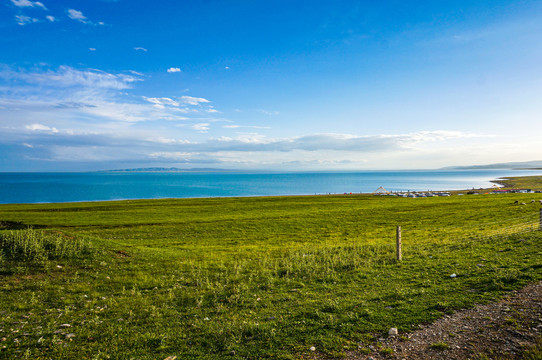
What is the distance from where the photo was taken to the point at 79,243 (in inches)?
728

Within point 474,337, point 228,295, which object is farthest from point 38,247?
point 474,337

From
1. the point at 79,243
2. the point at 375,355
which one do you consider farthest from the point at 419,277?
the point at 79,243

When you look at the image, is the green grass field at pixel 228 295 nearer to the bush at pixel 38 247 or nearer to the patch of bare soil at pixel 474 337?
the bush at pixel 38 247

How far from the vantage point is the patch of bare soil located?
695 cm

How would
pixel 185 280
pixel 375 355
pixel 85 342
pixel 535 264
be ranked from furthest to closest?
pixel 185 280 < pixel 535 264 < pixel 85 342 < pixel 375 355

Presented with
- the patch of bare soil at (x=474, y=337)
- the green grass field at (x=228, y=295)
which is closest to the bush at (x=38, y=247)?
the green grass field at (x=228, y=295)

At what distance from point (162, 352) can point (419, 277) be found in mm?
12184

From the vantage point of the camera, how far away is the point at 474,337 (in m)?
7.61

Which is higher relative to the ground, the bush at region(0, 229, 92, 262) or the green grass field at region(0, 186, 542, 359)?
the bush at region(0, 229, 92, 262)

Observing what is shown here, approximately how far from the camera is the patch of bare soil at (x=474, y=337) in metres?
6.95

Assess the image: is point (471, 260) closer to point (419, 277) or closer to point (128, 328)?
point (419, 277)

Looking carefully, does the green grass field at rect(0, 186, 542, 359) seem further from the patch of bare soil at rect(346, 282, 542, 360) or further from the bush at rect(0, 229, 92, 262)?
the patch of bare soil at rect(346, 282, 542, 360)

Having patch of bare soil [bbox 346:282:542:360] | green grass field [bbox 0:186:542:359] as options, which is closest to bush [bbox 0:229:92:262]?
green grass field [bbox 0:186:542:359]

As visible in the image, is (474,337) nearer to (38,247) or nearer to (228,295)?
(228,295)
